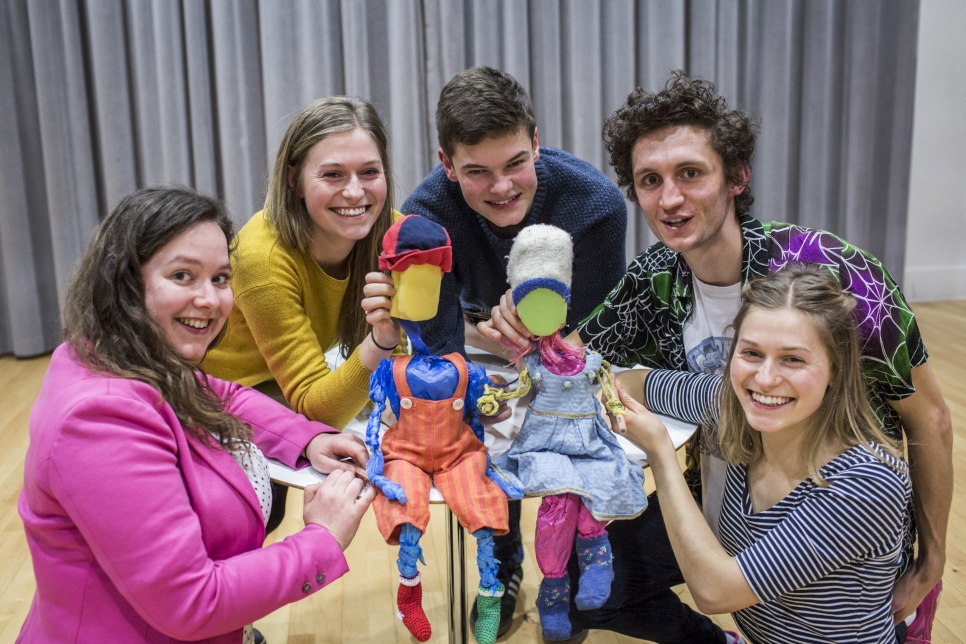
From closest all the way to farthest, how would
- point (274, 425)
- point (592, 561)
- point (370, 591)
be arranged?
point (592, 561), point (274, 425), point (370, 591)

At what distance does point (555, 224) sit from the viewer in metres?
2.03

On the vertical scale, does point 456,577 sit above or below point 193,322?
below

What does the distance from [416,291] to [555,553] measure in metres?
0.51

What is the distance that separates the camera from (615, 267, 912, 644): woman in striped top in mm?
1290

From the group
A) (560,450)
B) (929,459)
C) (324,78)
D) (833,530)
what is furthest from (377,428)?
(324,78)

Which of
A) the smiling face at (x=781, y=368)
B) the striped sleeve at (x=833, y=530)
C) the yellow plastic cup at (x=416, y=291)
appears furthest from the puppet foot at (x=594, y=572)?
the yellow plastic cup at (x=416, y=291)

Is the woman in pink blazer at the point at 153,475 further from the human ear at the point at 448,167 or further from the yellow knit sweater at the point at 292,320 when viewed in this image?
the human ear at the point at 448,167

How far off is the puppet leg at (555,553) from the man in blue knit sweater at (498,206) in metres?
0.60

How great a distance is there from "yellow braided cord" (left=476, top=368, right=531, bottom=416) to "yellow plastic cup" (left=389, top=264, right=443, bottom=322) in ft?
0.57

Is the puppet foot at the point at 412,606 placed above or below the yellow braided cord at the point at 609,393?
below

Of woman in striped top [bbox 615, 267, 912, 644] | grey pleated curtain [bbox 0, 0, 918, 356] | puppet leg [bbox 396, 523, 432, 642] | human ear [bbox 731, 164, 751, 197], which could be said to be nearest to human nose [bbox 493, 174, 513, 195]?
human ear [bbox 731, 164, 751, 197]

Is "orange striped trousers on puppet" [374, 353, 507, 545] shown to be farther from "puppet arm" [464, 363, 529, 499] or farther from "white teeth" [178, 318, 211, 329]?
"white teeth" [178, 318, 211, 329]

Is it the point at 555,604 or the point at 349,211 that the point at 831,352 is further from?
the point at 349,211

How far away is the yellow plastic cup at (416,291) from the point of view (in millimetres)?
1371
